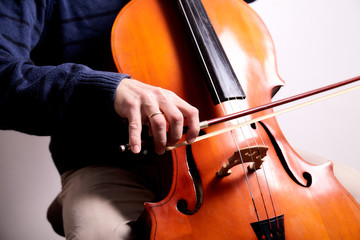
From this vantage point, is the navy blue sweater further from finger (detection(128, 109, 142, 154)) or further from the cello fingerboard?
the cello fingerboard

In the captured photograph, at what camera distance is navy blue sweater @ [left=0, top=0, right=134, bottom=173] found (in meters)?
0.51

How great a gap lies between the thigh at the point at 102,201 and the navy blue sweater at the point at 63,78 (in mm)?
52

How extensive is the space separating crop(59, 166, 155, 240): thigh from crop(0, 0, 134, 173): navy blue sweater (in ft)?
0.17

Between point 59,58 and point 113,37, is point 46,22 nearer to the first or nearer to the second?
point 59,58

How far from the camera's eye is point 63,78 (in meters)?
0.51

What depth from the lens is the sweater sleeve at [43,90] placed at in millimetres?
494

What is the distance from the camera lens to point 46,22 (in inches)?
29.3

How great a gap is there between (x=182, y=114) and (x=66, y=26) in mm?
483

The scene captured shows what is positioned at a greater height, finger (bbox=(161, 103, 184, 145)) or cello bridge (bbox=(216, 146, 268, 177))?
finger (bbox=(161, 103, 184, 145))

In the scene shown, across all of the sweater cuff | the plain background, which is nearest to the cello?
the sweater cuff

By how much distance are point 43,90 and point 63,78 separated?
40 millimetres

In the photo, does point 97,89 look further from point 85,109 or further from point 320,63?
point 320,63

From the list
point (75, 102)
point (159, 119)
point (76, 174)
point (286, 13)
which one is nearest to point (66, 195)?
point (76, 174)

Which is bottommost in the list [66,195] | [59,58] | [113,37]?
[66,195]
